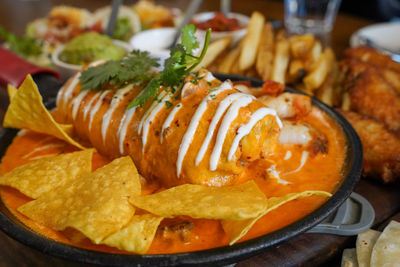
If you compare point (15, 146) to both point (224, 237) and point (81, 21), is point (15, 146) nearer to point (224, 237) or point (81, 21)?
point (224, 237)

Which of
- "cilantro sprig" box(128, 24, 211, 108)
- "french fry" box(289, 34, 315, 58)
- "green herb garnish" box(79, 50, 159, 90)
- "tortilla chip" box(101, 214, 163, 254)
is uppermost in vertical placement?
"cilantro sprig" box(128, 24, 211, 108)

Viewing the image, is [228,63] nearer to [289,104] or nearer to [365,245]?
[289,104]

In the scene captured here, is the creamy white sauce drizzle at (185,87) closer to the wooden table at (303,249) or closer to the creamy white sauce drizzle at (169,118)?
the creamy white sauce drizzle at (169,118)

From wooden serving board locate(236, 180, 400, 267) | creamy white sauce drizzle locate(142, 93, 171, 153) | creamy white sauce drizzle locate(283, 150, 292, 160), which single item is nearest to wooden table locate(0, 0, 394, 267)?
wooden serving board locate(236, 180, 400, 267)

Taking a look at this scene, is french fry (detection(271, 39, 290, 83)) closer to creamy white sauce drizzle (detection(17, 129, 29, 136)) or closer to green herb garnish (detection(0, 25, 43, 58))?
creamy white sauce drizzle (detection(17, 129, 29, 136))

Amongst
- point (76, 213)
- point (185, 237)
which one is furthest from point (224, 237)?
point (76, 213)

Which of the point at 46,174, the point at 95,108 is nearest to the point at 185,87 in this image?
the point at 95,108
